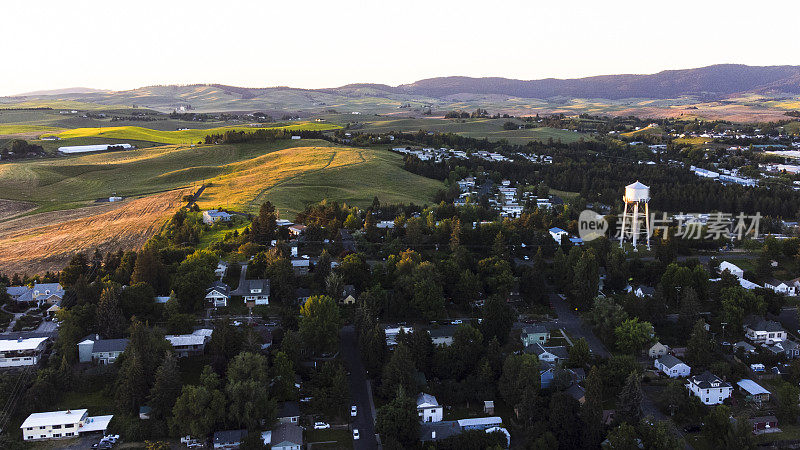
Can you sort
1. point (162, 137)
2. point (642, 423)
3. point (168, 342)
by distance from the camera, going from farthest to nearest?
point (162, 137)
point (168, 342)
point (642, 423)

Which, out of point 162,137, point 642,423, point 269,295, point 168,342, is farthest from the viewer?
point 162,137

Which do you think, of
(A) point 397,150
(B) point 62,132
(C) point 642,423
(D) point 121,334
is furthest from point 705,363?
(B) point 62,132

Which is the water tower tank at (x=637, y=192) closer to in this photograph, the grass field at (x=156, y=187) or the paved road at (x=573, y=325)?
the paved road at (x=573, y=325)

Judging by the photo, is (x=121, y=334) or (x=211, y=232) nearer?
(x=121, y=334)

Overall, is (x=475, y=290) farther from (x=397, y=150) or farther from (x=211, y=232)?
(x=397, y=150)

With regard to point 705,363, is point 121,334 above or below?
above

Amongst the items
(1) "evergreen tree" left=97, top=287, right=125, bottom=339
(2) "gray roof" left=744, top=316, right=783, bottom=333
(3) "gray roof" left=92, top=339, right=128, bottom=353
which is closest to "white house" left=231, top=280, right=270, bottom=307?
(1) "evergreen tree" left=97, top=287, right=125, bottom=339

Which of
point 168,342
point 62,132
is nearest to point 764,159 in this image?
point 168,342

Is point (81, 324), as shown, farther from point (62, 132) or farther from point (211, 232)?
Answer: point (62, 132)
